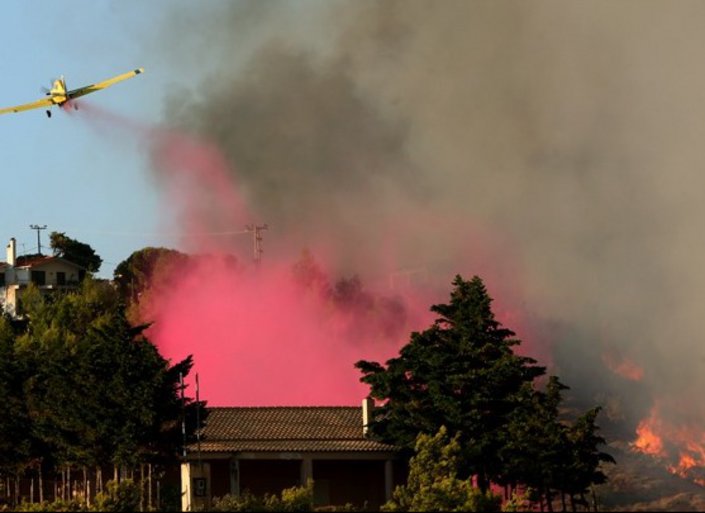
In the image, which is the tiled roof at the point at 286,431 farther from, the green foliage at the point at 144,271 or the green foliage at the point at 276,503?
the green foliage at the point at 144,271

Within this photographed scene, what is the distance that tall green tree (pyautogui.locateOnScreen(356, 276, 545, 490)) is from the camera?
92.2 meters

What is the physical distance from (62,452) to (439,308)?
20.0 meters

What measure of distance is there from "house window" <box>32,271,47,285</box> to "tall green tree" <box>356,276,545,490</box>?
10327 centimetres

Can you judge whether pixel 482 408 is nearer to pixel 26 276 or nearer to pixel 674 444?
pixel 674 444

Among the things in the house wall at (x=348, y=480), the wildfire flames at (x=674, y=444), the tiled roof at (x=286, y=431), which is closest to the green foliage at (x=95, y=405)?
the tiled roof at (x=286, y=431)

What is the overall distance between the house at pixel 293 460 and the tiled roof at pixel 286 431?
51 millimetres

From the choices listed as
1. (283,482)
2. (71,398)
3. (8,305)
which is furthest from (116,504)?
(8,305)

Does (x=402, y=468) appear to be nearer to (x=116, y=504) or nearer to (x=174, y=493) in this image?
(x=174, y=493)

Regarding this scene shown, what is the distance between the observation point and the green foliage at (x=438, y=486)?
263 feet

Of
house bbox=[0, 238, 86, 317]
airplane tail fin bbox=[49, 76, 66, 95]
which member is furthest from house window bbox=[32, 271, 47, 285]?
airplane tail fin bbox=[49, 76, 66, 95]

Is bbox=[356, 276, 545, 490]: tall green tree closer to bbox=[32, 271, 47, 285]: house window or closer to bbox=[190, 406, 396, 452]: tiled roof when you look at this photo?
bbox=[190, 406, 396, 452]: tiled roof

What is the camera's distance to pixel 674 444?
11219 centimetres

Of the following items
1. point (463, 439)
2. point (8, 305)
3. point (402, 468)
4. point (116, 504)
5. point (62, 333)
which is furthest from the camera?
point (8, 305)

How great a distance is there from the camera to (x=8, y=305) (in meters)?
187
